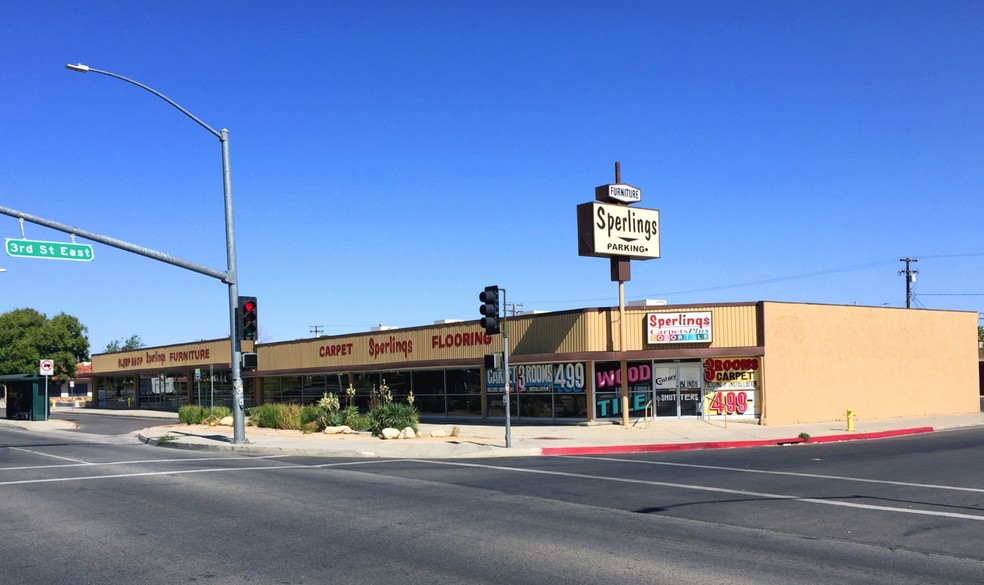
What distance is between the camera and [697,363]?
30.8 metres

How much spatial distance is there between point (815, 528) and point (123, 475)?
13.3m

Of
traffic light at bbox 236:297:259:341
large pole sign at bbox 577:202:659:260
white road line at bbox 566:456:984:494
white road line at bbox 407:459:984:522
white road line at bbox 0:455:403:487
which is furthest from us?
large pole sign at bbox 577:202:659:260

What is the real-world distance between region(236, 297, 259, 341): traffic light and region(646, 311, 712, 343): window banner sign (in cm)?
1355

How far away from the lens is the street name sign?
65.5 ft

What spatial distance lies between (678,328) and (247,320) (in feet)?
48.4

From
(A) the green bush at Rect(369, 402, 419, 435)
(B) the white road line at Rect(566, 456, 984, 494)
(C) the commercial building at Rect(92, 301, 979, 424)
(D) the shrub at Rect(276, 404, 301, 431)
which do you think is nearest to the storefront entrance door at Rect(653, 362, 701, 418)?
(C) the commercial building at Rect(92, 301, 979, 424)

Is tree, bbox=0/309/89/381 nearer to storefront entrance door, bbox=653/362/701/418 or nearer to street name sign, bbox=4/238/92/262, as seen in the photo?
street name sign, bbox=4/238/92/262

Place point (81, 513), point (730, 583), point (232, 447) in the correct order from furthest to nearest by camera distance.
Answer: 1. point (232, 447)
2. point (81, 513)
3. point (730, 583)

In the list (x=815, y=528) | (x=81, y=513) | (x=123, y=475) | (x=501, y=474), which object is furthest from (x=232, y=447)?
(x=815, y=528)

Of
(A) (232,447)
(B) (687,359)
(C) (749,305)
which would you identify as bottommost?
(A) (232,447)

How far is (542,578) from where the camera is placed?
814cm

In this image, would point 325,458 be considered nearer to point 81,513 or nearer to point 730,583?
point 81,513

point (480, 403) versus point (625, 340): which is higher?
point (625, 340)

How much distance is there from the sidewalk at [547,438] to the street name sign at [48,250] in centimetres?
687
